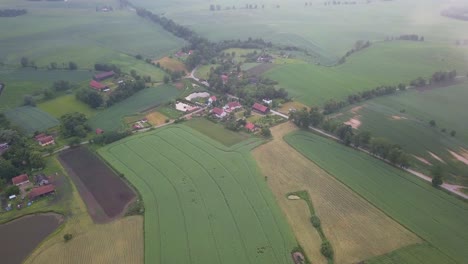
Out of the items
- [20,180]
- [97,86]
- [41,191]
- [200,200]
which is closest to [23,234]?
[41,191]

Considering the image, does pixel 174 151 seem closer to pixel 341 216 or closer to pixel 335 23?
pixel 341 216

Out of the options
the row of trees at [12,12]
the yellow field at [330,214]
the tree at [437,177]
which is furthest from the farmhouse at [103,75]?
the tree at [437,177]

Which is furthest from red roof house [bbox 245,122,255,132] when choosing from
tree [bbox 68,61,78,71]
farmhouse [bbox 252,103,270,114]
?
tree [bbox 68,61,78,71]

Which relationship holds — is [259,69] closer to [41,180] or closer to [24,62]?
[41,180]

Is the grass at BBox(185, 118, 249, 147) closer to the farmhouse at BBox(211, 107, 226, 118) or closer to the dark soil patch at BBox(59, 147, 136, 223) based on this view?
the farmhouse at BBox(211, 107, 226, 118)

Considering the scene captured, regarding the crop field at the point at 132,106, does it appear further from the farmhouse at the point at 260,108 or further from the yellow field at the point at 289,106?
the yellow field at the point at 289,106
